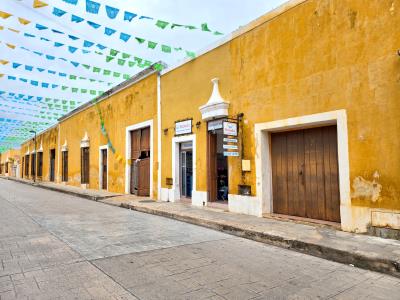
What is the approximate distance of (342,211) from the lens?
673 centimetres

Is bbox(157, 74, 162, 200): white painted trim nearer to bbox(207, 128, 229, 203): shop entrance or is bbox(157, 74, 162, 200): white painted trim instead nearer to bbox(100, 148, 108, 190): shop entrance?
bbox(207, 128, 229, 203): shop entrance

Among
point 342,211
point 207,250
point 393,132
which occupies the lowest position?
point 207,250

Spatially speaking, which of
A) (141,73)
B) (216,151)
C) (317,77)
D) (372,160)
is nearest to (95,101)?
(141,73)

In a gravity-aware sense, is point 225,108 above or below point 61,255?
above

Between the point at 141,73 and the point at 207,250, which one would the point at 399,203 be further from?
the point at 141,73

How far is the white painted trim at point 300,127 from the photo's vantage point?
21.9ft

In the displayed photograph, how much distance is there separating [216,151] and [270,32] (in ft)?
14.1

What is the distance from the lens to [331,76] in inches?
277

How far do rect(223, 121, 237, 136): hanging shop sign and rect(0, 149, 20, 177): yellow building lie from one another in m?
51.9

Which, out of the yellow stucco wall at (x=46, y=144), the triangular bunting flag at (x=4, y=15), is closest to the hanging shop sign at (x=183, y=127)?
the triangular bunting flag at (x=4, y=15)

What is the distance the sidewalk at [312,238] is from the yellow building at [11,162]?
52.2 m

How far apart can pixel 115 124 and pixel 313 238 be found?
14041mm

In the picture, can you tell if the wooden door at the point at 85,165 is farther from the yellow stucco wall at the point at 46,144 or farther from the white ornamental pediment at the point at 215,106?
the white ornamental pediment at the point at 215,106

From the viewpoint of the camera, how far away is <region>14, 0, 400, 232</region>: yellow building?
6219mm
